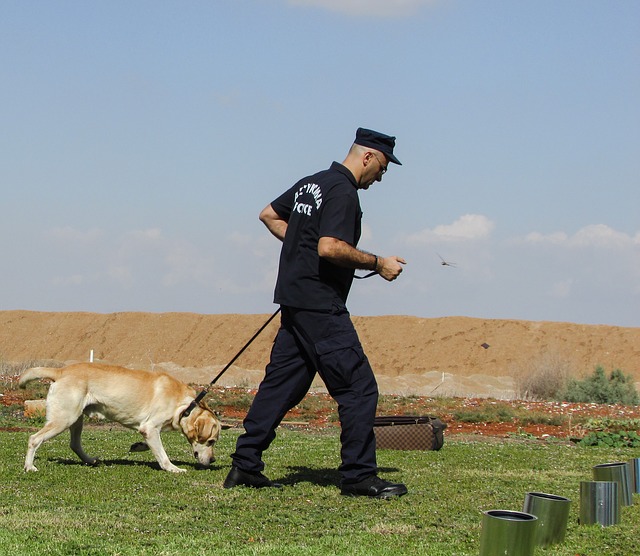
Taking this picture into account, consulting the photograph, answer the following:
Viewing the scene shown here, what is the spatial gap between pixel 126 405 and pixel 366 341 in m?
62.5

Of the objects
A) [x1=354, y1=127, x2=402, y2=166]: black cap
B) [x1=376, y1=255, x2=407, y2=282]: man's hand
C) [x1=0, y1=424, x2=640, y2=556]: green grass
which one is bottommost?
[x1=0, y1=424, x2=640, y2=556]: green grass

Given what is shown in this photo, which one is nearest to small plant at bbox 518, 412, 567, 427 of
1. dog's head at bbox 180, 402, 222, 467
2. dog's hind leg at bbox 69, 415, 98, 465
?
dog's head at bbox 180, 402, 222, 467

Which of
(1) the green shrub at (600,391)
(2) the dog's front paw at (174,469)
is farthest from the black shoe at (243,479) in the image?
(1) the green shrub at (600,391)

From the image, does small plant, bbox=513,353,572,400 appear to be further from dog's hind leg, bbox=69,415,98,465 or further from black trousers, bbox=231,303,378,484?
black trousers, bbox=231,303,378,484

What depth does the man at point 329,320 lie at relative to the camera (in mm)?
→ 6820

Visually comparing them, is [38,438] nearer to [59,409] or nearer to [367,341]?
[59,409]

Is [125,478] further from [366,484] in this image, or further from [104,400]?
[366,484]

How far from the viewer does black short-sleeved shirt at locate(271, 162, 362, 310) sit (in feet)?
22.3

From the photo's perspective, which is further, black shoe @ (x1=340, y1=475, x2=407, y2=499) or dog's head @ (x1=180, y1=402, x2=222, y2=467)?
dog's head @ (x1=180, y1=402, x2=222, y2=467)

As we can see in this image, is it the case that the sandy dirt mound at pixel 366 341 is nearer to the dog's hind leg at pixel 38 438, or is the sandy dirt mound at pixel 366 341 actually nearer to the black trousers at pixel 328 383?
the dog's hind leg at pixel 38 438

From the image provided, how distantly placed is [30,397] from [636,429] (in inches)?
448

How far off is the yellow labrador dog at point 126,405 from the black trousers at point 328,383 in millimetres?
1408

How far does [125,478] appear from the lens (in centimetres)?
774

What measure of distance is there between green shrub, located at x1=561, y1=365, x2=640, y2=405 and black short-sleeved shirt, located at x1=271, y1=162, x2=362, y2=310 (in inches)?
944
